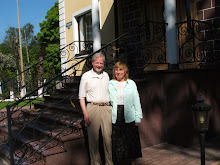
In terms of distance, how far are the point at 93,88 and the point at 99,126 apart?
61 cm

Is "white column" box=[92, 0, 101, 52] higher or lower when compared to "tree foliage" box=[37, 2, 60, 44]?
lower

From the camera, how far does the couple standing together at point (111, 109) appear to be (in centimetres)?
386

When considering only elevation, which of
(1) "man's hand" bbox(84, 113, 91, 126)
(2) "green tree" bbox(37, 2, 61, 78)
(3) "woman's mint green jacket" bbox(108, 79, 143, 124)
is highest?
(2) "green tree" bbox(37, 2, 61, 78)

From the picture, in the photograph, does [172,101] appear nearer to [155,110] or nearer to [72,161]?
[155,110]

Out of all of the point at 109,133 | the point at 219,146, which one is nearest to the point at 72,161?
the point at 109,133

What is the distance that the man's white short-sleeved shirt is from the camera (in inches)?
151

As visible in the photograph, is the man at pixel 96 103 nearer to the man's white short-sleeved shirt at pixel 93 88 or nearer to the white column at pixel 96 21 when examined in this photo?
the man's white short-sleeved shirt at pixel 93 88

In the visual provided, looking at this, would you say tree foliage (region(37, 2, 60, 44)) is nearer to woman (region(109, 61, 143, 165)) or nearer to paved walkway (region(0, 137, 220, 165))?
paved walkway (region(0, 137, 220, 165))

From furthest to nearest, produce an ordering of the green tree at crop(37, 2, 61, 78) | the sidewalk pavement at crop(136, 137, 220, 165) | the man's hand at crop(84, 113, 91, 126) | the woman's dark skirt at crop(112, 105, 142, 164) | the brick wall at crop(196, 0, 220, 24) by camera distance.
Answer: the green tree at crop(37, 2, 61, 78), the brick wall at crop(196, 0, 220, 24), the sidewalk pavement at crop(136, 137, 220, 165), the woman's dark skirt at crop(112, 105, 142, 164), the man's hand at crop(84, 113, 91, 126)

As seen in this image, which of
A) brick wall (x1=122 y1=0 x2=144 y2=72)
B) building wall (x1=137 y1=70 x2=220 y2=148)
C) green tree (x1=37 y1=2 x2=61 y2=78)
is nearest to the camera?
building wall (x1=137 y1=70 x2=220 y2=148)

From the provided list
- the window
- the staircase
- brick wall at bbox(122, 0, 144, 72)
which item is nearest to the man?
the staircase

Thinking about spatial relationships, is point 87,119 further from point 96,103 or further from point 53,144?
point 53,144

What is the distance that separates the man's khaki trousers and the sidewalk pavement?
871 millimetres

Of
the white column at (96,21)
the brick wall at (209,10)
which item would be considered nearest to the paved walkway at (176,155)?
the brick wall at (209,10)
